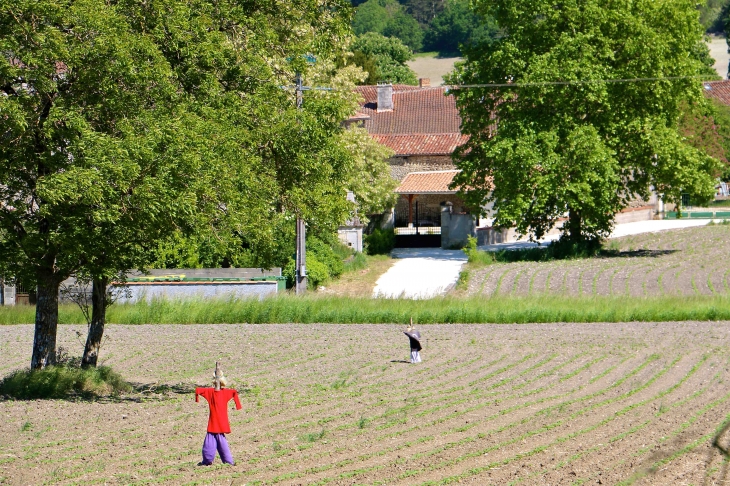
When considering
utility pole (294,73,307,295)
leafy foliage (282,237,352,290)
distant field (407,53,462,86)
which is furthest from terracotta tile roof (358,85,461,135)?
distant field (407,53,462,86)

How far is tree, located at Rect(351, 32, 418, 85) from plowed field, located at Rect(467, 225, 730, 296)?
55261mm

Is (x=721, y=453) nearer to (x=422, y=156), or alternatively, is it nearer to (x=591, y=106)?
(x=591, y=106)

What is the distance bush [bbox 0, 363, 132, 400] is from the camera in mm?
18094

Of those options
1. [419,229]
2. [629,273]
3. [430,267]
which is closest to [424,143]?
[419,229]

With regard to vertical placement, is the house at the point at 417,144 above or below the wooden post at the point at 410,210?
above

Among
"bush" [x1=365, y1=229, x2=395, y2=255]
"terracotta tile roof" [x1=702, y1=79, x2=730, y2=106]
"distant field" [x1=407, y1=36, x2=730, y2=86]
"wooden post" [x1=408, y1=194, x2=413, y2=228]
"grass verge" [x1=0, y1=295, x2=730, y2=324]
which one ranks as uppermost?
"distant field" [x1=407, y1=36, x2=730, y2=86]

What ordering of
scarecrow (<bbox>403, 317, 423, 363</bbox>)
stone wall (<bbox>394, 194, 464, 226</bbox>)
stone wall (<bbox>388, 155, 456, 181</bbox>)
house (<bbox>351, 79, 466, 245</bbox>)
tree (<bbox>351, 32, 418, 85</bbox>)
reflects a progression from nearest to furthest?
1. scarecrow (<bbox>403, 317, 423, 363</bbox>)
2. house (<bbox>351, 79, 466, 245</bbox>)
3. stone wall (<bbox>394, 194, 464, 226</bbox>)
4. stone wall (<bbox>388, 155, 456, 181</bbox>)
5. tree (<bbox>351, 32, 418, 85</bbox>)

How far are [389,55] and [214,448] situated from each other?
310 feet

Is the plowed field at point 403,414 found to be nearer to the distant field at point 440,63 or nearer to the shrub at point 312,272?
the shrub at point 312,272

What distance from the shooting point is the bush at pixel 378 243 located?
50.4m

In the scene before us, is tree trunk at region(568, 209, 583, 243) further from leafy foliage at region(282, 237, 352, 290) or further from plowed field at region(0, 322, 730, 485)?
plowed field at region(0, 322, 730, 485)

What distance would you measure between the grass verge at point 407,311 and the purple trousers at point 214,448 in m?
16.7

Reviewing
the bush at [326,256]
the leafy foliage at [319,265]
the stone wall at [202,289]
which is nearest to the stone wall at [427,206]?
the leafy foliage at [319,265]

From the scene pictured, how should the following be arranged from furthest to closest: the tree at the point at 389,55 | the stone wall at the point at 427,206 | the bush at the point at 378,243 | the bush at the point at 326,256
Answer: the tree at the point at 389,55, the stone wall at the point at 427,206, the bush at the point at 378,243, the bush at the point at 326,256
